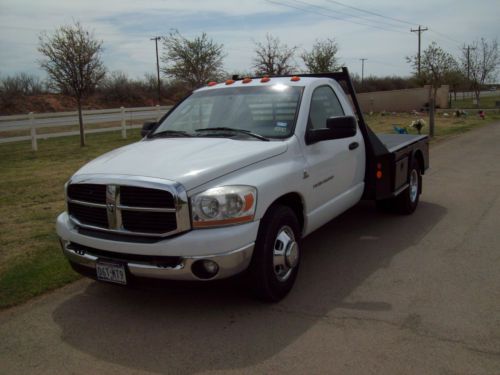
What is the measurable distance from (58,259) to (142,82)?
203 ft

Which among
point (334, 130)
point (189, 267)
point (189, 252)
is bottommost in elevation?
point (189, 267)

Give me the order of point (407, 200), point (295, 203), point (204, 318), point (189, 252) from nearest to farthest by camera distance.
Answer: point (189, 252), point (204, 318), point (295, 203), point (407, 200)

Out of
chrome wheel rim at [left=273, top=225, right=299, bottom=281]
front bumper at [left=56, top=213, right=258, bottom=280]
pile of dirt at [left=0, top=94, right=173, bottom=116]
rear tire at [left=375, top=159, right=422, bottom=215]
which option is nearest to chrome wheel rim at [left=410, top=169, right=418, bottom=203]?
rear tire at [left=375, top=159, right=422, bottom=215]

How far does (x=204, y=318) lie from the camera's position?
3.88 meters

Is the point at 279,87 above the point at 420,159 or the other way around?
above

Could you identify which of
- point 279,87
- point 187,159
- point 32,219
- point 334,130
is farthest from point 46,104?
point 187,159

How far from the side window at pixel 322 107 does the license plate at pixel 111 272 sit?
→ 7.19 ft

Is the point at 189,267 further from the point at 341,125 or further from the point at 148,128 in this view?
the point at 148,128

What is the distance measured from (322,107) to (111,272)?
2719 millimetres

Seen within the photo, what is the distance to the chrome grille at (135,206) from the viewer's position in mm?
3502

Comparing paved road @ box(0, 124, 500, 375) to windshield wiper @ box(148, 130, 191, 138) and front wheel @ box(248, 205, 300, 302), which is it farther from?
windshield wiper @ box(148, 130, 191, 138)

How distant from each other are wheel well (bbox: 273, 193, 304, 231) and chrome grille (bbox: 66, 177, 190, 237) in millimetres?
1003

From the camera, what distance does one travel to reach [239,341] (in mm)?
3500

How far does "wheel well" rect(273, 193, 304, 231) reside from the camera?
4.26 metres
